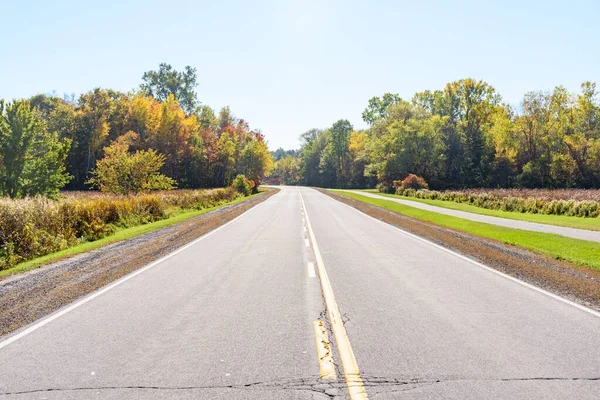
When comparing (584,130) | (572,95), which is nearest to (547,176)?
(584,130)

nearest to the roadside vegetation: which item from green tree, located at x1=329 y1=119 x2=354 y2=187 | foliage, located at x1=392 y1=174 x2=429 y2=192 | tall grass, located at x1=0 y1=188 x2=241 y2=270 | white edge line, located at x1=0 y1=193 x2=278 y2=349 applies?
tall grass, located at x1=0 y1=188 x2=241 y2=270

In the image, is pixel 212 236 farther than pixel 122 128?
No

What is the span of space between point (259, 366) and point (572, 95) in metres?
70.2

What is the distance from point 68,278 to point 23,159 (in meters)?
24.5

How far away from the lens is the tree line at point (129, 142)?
2788cm

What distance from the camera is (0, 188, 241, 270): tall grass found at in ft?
39.2

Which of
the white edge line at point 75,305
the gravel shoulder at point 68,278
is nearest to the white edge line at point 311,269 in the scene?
the white edge line at point 75,305

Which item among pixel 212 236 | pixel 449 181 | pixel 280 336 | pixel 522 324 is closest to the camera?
pixel 280 336

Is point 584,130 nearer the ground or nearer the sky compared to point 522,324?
nearer the sky

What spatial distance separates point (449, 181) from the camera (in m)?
74.6

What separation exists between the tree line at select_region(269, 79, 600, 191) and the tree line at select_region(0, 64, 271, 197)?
86.6ft

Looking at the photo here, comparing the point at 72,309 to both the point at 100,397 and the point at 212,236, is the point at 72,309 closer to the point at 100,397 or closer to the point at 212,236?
the point at 100,397

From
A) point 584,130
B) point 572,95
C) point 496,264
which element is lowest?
point 496,264

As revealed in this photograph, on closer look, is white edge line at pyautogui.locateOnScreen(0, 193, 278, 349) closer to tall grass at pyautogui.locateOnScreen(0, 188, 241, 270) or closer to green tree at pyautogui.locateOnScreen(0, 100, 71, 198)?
tall grass at pyautogui.locateOnScreen(0, 188, 241, 270)
